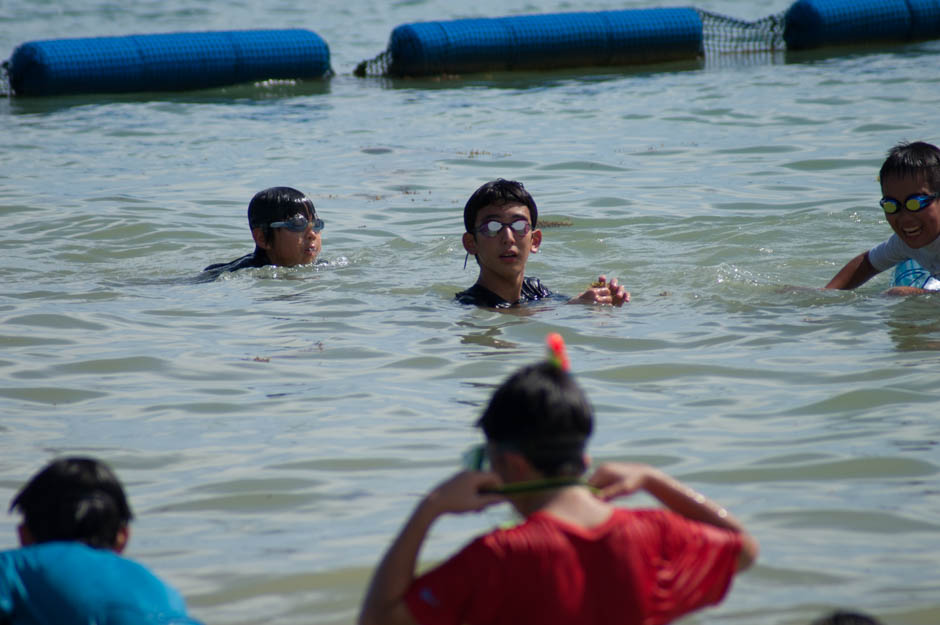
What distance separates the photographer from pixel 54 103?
54.1ft

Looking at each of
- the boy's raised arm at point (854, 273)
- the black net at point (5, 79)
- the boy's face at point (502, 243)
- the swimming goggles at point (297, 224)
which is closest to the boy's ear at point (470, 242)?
the boy's face at point (502, 243)

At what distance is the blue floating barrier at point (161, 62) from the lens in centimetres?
1683

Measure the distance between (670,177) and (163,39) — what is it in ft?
29.9

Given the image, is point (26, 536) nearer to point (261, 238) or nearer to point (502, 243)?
point (502, 243)

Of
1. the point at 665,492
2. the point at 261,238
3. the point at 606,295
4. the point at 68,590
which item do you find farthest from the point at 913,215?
the point at 68,590

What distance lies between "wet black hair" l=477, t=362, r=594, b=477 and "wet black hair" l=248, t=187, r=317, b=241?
19.6ft

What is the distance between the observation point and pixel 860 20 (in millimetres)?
19266

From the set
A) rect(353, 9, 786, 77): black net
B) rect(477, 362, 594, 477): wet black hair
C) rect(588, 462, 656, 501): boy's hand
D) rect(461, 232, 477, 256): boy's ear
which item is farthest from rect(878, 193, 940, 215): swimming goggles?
rect(353, 9, 786, 77): black net

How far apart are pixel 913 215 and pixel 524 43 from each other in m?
12.1

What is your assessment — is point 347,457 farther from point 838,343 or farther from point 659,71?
point 659,71

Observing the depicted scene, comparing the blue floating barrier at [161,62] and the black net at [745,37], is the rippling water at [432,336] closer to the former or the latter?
the blue floating barrier at [161,62]

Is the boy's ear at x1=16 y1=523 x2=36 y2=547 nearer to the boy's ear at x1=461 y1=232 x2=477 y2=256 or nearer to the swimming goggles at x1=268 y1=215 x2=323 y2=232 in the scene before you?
the boy's ear at x1=461 y1=232 x2=477 y2=256

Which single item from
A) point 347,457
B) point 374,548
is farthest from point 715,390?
point 374,548

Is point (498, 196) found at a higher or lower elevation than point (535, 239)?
higher
